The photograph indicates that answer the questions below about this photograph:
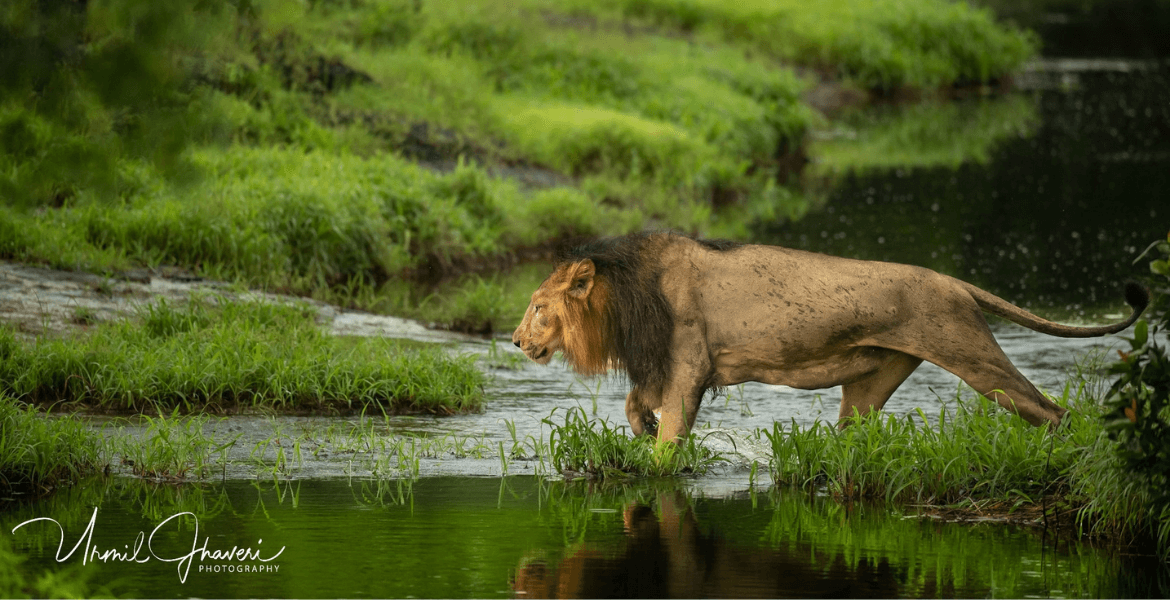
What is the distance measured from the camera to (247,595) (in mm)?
6645

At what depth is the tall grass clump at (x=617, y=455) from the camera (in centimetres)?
888

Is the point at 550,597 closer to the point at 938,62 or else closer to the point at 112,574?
the point at 112,574

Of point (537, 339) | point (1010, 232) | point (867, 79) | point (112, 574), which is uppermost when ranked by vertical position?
point (867, 79)

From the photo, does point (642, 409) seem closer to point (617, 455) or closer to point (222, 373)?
point (617, 455)

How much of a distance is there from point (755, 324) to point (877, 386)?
94cm

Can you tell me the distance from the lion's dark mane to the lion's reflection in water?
132 centimetres

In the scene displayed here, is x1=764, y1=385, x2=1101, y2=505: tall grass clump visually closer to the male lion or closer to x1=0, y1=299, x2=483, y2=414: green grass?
the male lion

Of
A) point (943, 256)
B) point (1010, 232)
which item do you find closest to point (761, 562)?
point (943, 256)

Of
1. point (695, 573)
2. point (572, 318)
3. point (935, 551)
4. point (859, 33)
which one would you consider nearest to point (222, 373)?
point (572, 318)

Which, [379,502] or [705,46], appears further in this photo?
[705,46]

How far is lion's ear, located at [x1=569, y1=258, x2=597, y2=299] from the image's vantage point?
8875 mm

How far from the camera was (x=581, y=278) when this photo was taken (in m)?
8.93

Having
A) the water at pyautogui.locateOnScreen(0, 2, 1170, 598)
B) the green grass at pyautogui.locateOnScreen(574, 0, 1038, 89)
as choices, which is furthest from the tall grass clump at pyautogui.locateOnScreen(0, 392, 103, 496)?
the green grass at pyautogui.locateOnScreen(574, 0, 1038, 89)

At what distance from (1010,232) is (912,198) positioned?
12.6ft
